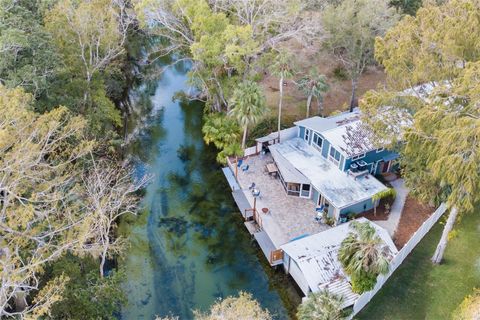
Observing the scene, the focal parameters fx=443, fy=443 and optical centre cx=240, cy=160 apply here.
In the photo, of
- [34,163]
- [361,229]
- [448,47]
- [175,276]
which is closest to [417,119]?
[448,47]

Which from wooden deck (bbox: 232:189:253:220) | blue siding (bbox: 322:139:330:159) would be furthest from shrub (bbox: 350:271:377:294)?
blue siding (bbox: 322:139:330:159)

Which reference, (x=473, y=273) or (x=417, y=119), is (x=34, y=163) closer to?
(x=417, y=119)

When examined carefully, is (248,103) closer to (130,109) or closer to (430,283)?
(130,109)

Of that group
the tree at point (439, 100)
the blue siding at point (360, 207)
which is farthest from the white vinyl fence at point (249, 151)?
the tree at point (439, 100)

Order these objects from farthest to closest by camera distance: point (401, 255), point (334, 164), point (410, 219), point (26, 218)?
point (334, 164), point (410, 219), point (401, 255), point (26, 218)

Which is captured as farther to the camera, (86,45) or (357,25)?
(357,25)

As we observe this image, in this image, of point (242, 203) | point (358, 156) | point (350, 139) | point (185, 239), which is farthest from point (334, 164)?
point (185, 239)
